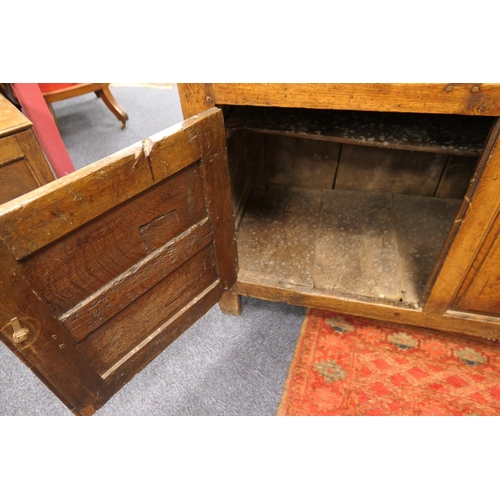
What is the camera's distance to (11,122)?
1042 millimetres

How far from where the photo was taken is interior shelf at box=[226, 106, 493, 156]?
95 cm

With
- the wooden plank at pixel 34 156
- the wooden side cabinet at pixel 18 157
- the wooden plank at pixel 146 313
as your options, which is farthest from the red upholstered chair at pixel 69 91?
the wooden plank at pixel 146 313

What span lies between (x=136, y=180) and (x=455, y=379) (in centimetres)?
112

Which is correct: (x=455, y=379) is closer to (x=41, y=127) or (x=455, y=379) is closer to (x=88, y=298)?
(x=88, y=298)

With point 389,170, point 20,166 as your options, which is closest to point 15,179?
point 20,166

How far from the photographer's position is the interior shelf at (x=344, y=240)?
3.84ft

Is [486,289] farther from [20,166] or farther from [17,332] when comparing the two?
[20,166]

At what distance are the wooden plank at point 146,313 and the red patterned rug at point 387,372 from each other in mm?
473

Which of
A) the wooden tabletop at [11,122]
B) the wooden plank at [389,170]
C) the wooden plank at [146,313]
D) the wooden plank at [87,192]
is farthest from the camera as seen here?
the wooden plank at [389,170]

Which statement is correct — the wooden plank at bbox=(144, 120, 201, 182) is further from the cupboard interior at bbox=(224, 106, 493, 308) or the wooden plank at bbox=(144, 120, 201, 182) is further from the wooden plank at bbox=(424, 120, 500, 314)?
the wooden plank at bbox=(424, 120, 500, 314)

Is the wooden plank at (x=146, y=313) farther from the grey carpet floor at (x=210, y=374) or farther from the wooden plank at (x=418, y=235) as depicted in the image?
the wooden plank at (x=418, y=235)

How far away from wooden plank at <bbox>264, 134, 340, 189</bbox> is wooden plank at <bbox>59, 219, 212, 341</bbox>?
0.79m

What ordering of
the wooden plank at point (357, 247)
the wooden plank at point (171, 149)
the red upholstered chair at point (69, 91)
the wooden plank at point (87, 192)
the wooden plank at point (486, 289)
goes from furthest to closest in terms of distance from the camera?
the red upholstered chair at point (69, 91), the wooden plank at point (357, 247), the wooden plank at point (486, 289), the wooden plank at point (171, 149), the wooden plank at point (87, 192)

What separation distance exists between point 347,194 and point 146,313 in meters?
1.08
